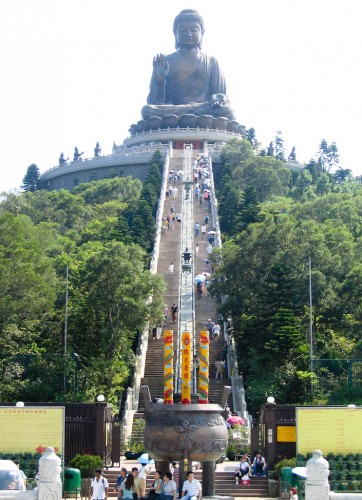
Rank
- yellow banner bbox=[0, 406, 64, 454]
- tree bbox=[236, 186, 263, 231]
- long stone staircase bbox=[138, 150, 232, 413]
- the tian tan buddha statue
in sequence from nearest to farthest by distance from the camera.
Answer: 1. yellow banner bbox=[0, 406, 64, 454]
2. long stone staircase bbox=[138, 150, 232, 413]
3. tree bbox=[236, 186, 263, 231]
4. the tian tan buddha statue

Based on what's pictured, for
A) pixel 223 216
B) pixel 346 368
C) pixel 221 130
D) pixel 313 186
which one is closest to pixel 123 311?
pixel 346 368

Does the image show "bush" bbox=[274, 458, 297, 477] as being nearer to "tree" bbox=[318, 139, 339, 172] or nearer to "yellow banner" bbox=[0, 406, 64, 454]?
"yellow banner" bbox=[0, 406, 64, 454]

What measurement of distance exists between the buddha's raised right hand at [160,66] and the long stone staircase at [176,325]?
2301 centimetres

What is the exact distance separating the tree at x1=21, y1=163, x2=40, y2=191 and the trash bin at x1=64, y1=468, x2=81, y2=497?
62.4 meters

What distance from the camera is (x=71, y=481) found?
2342cm

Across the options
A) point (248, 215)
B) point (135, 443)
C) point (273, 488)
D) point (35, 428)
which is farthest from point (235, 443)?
point (248, 215)

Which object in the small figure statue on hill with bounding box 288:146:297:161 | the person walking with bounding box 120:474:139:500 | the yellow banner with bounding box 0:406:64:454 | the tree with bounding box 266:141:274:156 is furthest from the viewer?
the small figure statue on hill with bounding box 288:146:297:161

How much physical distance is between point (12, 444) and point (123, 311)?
11.2m

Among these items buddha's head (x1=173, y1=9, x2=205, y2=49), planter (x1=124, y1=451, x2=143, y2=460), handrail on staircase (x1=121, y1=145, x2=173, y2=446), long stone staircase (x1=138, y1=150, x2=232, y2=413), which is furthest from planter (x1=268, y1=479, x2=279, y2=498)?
buddha's head (x1=173, y1=9, x2=205, y2=49)

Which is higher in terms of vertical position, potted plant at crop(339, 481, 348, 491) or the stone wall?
the stone wall

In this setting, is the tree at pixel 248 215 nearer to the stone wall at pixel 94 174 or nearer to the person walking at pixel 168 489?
the stone wall at pixel 94 174

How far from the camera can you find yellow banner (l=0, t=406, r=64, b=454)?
24.4 metres

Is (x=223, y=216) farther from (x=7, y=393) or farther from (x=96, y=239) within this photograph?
(x=7, y=393)

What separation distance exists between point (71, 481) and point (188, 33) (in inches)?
2386
